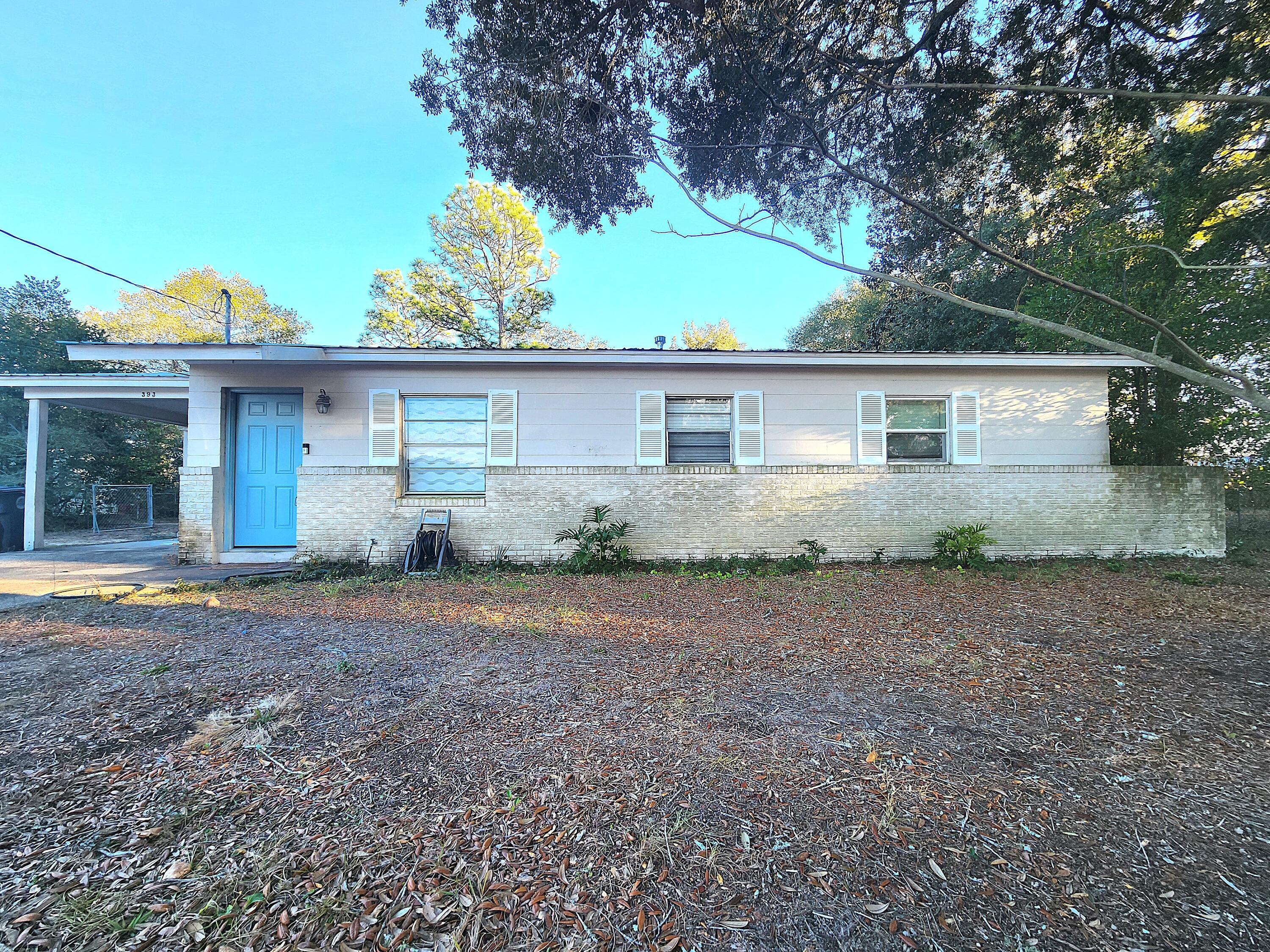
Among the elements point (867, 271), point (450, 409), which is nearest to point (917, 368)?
point (867, 271)

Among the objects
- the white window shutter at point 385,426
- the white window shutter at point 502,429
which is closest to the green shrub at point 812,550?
the white window shutter at point 502,429

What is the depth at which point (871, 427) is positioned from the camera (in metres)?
7.73

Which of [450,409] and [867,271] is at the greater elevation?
[867,271]

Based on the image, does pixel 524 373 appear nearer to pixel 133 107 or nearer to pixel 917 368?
pixel 917 368

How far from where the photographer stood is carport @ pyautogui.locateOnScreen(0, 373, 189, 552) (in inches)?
305

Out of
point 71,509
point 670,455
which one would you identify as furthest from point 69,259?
point 670,455

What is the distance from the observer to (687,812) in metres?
1.81

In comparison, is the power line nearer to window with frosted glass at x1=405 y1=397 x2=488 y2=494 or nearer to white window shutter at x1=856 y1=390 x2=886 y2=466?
window with frosted glass at x1=405 y1=397 x2=488 y2=494

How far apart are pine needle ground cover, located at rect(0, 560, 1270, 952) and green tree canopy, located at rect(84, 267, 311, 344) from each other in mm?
23745

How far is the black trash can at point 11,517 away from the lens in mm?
8195

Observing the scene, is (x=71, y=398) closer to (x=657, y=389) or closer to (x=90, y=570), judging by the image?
(x=90, y=570)

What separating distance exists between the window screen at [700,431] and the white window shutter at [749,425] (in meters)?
0.14

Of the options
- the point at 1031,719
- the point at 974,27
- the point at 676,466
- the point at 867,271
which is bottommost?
the point at 1031,719

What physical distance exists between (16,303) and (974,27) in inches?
1151
